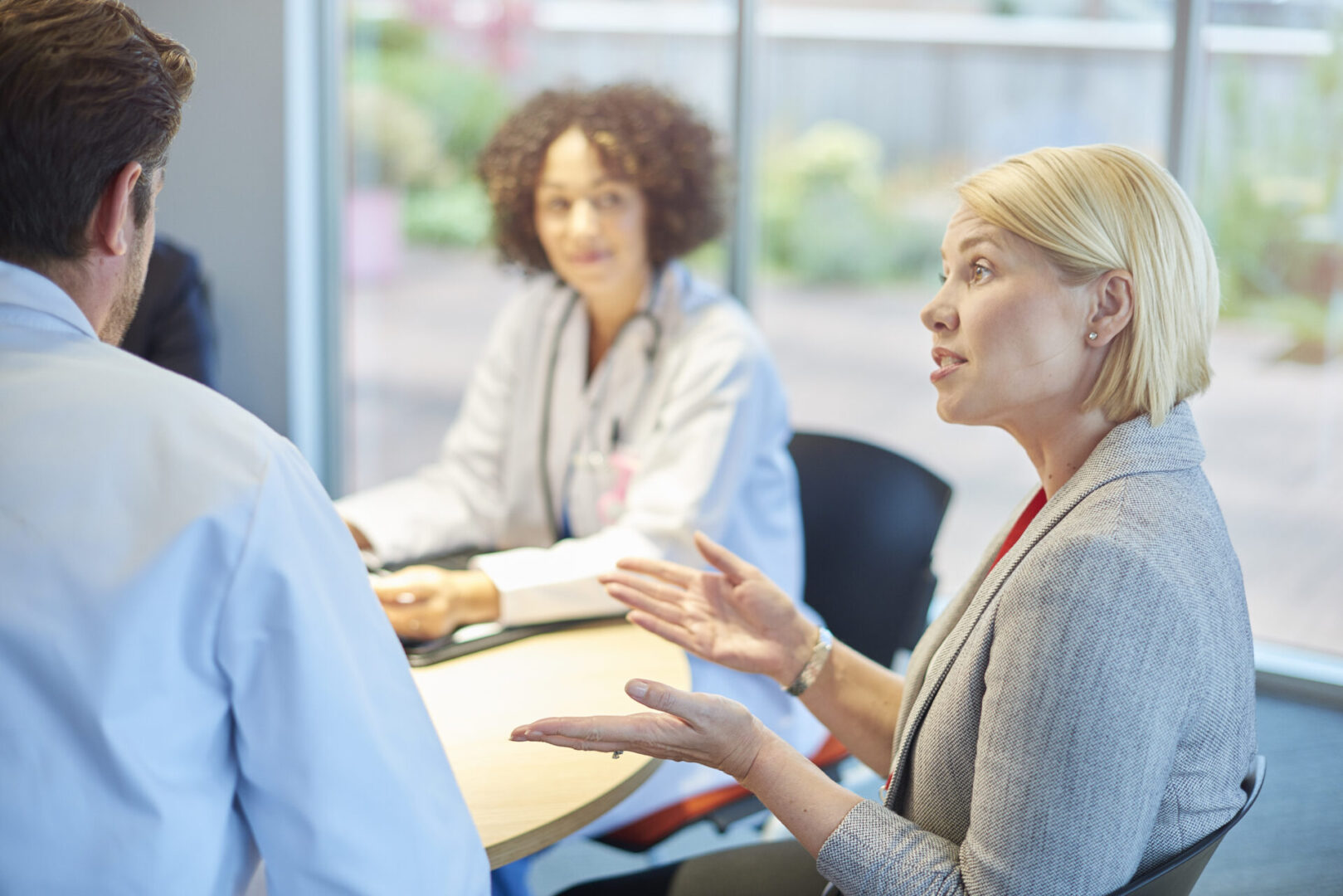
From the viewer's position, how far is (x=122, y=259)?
103cm

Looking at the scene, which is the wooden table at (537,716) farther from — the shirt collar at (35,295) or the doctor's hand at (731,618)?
the shirt collar at (35,295)

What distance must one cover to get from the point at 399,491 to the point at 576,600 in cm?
64

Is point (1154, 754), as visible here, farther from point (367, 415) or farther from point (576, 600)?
Result: point (367, 415)

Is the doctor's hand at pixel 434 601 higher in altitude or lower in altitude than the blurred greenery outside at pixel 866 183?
lower

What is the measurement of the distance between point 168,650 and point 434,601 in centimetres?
87

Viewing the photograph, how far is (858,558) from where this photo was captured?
211 cm

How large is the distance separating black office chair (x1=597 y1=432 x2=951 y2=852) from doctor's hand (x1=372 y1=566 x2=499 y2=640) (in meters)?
0.44

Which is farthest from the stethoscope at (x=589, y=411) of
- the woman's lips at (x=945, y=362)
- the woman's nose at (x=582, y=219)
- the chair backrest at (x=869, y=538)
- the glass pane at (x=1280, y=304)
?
the glass pane at (x=1280, y=304)

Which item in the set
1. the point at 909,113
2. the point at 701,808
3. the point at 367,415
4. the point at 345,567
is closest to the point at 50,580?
the point at 345,567

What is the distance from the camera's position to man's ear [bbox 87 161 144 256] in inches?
38.2

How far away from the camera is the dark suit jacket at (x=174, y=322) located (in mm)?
2941

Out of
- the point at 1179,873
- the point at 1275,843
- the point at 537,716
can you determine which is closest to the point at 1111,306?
the point at 1179,873

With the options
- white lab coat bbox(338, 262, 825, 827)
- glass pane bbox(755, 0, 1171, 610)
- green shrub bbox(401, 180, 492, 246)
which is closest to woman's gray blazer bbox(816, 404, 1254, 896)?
white lab coat bbox(338, 262, 825, 827)

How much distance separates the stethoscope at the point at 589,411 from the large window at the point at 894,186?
0.62 m
